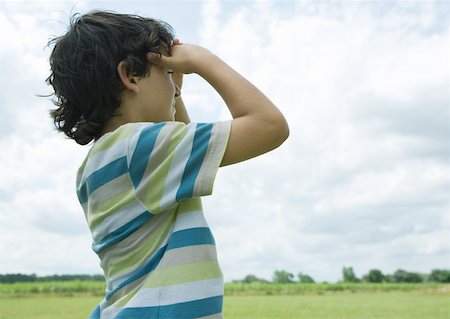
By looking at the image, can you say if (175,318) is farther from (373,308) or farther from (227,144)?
(373,308)

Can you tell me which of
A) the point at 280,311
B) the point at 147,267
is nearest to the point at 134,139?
the point at 147,267

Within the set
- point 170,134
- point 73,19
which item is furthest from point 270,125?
point 73,19

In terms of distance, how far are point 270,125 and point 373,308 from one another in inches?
235

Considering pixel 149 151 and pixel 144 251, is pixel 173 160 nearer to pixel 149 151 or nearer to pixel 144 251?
pixel 149 151

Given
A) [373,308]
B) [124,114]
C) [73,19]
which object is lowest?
[373,308]

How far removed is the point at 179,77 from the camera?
1.27 metres

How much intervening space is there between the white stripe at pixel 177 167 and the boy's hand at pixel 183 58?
0.45ft

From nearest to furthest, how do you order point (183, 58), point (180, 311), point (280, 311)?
point (180, 311) → point (183, 58) → point (280, 311)

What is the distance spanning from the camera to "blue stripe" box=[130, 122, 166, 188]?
1083 millimetres

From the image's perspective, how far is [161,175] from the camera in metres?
1.08

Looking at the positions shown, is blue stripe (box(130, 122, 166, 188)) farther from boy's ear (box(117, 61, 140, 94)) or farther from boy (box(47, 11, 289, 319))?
boy's ear (box(117, 61, 140, 94))

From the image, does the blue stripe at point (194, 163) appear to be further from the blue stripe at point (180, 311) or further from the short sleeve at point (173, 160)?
the blue stripe at point (180, 311)

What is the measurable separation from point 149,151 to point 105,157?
11 centimetres

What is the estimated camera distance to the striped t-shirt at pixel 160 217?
1.05 m
